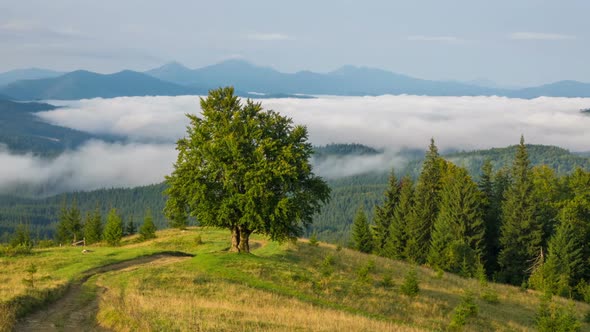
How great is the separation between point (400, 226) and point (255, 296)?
5090 cm

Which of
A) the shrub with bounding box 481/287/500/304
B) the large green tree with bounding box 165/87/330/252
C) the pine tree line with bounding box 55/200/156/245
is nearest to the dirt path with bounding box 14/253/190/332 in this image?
the large green tree with bounding box 165/87/330/252

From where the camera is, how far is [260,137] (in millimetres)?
38688

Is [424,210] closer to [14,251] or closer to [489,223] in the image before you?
[489,223]

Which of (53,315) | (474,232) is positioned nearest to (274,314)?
(53,315)

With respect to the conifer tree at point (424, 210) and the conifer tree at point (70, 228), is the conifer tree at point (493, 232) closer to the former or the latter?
the conifer tree at point (424, 210)

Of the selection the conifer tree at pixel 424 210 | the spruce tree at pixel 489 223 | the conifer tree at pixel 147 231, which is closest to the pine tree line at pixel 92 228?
the conifer tree at pixel 147 231

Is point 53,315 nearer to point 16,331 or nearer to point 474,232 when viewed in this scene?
point 16,331

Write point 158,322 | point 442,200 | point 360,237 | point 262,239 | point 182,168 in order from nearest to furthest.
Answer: point 158,322
point 182,168
point 262,239
point 442,200
point 360,237

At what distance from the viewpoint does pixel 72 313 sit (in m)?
23.9

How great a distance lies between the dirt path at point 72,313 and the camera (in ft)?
69.4

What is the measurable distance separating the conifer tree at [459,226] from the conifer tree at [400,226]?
641 centimetres

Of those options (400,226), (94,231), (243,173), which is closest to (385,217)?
(400,226)

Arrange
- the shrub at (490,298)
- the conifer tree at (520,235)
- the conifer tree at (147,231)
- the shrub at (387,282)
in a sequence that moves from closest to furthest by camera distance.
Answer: the shrub at (387,282) < the shrub at (490,298) < the conifer tree at (147,231) < the conifer tree at (520,235)

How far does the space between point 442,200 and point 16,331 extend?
206ft
